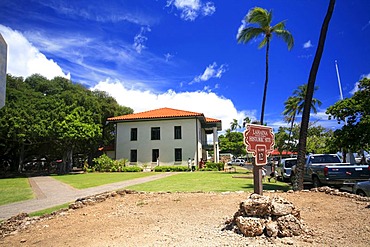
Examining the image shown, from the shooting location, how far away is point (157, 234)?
4.84 meters

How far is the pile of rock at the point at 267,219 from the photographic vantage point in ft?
14.7

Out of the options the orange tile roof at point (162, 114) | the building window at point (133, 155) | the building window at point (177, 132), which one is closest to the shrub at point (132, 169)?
the building window at point (133, 155)

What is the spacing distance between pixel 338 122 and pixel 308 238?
43.8 feet

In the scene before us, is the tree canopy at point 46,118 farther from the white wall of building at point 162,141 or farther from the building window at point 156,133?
the building window at point 156,133

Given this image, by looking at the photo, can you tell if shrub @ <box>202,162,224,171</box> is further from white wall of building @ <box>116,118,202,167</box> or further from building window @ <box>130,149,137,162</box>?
building window @ <box>130,149,137,162</box>

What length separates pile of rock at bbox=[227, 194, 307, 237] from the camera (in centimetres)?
448

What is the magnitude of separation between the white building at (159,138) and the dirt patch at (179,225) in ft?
74.1

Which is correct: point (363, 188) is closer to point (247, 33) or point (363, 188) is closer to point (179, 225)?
point (179, 225)

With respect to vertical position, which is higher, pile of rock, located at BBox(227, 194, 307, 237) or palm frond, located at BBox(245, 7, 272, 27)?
palm frond, located at BBox(245, 7, 272, 27)

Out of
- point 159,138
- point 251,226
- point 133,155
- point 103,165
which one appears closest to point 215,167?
point 159,138

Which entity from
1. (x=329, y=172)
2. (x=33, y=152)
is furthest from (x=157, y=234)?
(x=33, y=152)

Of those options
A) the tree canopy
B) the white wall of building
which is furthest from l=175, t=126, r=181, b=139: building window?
the tree canopy

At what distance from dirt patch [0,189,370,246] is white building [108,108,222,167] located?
22.6 metres

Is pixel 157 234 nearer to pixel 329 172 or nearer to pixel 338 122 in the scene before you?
pixel 329 172
